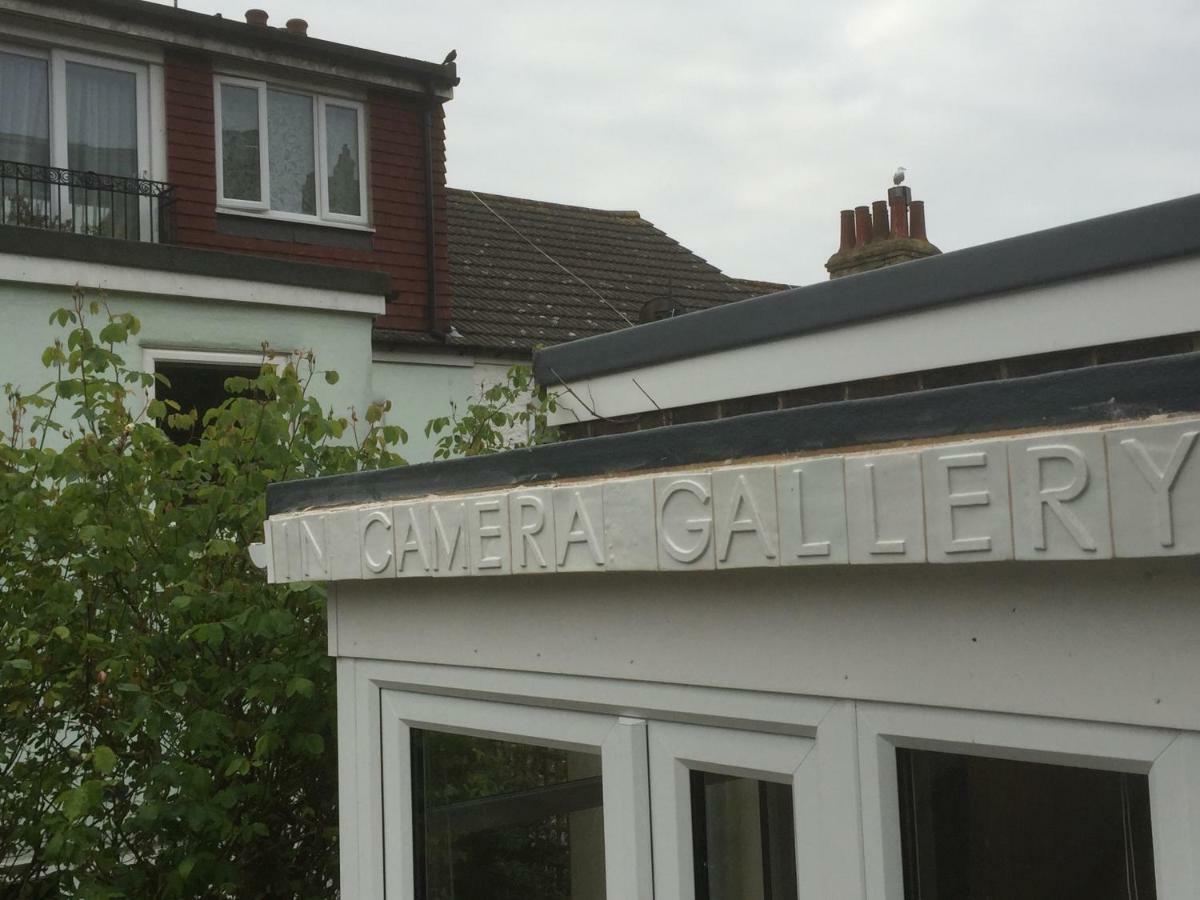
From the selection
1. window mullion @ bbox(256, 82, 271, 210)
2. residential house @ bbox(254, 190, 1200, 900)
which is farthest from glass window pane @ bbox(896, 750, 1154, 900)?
window mullion @ bbox(256, 82, 271, 210)

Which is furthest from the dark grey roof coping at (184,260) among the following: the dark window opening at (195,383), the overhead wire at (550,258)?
the overhead wire at (550,258)

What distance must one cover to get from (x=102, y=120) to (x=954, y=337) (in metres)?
10.1

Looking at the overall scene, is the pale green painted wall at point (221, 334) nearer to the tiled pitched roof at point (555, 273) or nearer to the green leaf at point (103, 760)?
the tiled pitched roof at point (555, 273)

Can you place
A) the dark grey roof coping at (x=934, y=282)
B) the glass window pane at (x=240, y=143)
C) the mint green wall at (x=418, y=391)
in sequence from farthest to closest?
1. the mint green wall at (x=418, y=391)
2. the glass window pane at (x=240, y=143)
3. the dark grey roof coping at (x=934, y=282)

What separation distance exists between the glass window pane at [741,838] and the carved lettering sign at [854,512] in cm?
39

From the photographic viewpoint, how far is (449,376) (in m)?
13.2

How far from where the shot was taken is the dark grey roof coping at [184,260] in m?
9.24

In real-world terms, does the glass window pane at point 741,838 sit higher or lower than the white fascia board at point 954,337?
lower

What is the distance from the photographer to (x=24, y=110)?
37.3 ft

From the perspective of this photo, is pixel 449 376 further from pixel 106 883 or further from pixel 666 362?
pixel 106 883

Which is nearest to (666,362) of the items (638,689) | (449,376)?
(638,689)

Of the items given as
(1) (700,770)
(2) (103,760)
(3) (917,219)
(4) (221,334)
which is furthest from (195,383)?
(1) (700,770)

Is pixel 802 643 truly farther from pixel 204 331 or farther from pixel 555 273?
pixel 555 273

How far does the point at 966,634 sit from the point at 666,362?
328 centimetres
